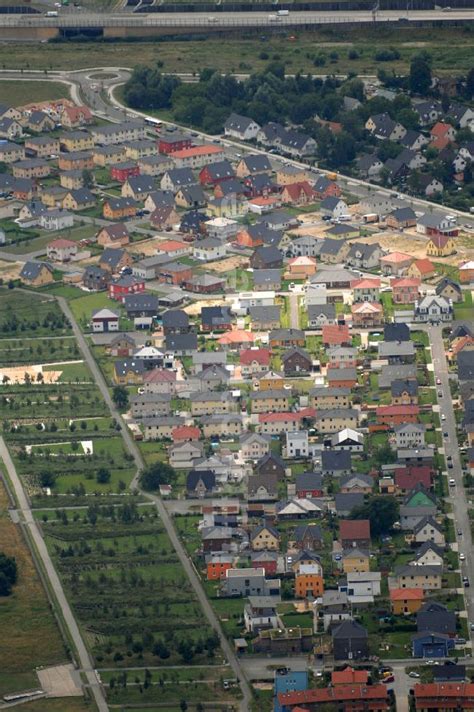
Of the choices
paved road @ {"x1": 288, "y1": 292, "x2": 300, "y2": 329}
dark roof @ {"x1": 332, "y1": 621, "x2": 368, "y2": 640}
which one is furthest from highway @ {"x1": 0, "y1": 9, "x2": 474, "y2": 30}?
dark roof @ {"x1": 332, "y1": 621, "x2": 368, "y2": 640}

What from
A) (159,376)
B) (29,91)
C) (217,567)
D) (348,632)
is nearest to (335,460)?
(217,567)

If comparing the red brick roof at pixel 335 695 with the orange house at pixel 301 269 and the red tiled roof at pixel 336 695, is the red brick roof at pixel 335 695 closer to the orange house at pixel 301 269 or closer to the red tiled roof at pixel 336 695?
the red tiled roof at pixel 336 695

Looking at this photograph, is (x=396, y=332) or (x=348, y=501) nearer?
(x=348, y=501)

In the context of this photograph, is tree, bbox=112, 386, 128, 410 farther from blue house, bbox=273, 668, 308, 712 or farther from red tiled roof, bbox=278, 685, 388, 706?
red tiled roof, bbox=278, 685, 388, 706

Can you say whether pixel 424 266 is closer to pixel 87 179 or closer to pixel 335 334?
pixel 335 334

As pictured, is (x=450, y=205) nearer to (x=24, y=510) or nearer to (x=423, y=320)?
(x=423, y=320)

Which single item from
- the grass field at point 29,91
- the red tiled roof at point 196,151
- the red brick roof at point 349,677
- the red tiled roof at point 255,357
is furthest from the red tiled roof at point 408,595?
the grass field at point 29,91

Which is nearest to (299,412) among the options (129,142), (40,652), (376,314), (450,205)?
(376,314)
